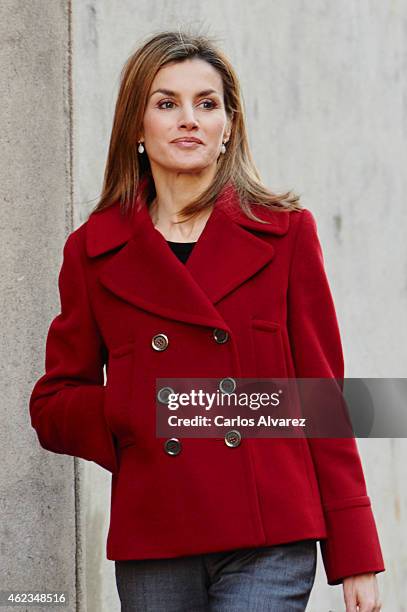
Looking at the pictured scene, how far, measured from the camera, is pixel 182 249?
11.1 feet

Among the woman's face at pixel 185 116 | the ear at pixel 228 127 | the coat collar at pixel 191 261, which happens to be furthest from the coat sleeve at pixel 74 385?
the ear at pixel 228 127

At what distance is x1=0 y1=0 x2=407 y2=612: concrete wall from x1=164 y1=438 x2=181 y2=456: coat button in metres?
1.02

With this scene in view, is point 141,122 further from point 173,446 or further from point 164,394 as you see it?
point 173,446

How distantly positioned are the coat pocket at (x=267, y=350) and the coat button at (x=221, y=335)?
0.22 ft

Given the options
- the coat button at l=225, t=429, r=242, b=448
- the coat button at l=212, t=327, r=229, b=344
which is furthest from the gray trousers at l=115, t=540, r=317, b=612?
the coat button at l=212, t=327, r=229, b=344

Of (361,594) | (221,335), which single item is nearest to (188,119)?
(221,335)

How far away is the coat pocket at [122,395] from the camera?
318 cm

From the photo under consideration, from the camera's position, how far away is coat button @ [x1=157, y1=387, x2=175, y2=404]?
3.16 meters

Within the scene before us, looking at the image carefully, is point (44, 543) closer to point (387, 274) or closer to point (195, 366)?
point (195, 366)

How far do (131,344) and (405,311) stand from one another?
105 inches

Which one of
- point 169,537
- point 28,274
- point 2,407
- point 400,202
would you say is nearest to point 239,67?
point 400,202

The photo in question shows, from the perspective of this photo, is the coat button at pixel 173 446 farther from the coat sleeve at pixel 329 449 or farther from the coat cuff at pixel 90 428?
the coat sleeve at pixel 329 449

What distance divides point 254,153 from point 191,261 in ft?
6.19

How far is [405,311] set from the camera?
18.8ft
